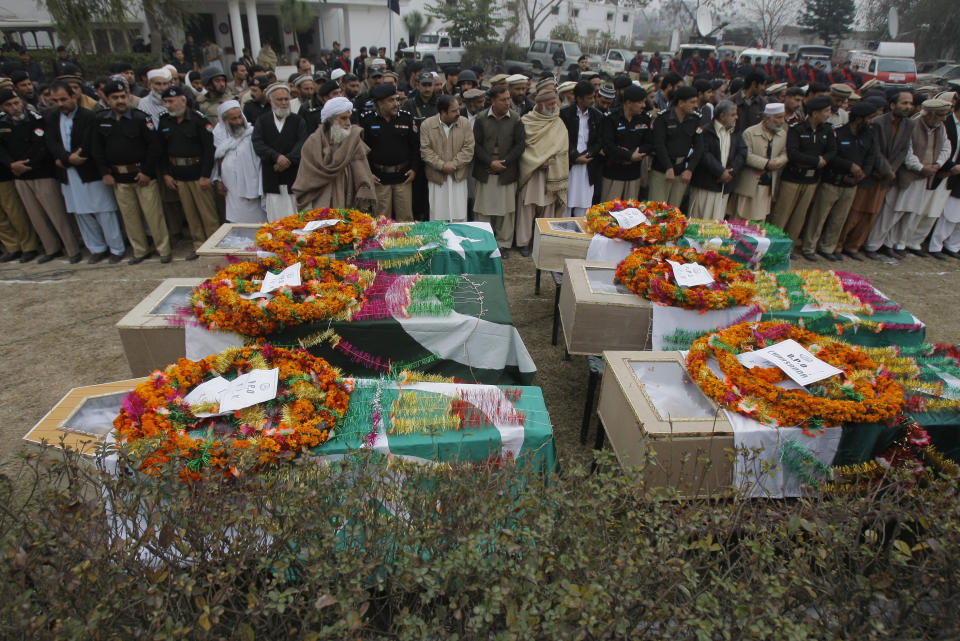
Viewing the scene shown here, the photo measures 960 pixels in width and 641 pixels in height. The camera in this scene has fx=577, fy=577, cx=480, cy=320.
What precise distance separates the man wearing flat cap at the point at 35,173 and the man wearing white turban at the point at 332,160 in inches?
102

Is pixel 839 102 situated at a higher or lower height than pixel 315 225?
higher

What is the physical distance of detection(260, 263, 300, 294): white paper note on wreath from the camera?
3393 millimetres

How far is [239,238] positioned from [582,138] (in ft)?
12.2

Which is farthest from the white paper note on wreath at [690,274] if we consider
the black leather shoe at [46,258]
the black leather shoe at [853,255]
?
the black leather shoe at [46,258]

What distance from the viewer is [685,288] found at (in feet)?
11.3

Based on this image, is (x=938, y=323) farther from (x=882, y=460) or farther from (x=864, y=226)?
(x=882, y=460)

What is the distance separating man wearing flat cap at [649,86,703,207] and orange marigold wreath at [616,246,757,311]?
2.38 metres

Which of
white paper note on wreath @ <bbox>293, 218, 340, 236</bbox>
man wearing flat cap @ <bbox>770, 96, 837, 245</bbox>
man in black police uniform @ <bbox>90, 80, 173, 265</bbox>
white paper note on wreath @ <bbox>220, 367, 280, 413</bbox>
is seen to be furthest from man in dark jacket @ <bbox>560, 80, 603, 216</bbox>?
white paper note on wreath @ <bbox>220, 367, 280, 413</bbox>

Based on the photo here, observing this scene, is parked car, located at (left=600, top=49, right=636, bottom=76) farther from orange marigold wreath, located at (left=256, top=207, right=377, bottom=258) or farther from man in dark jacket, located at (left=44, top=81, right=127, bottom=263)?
orange marigold wreath, located at (left=256, top=207, right=377, bottom=258)

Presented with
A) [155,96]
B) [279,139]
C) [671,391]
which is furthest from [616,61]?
[671,391]

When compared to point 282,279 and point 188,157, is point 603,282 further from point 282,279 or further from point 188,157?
point 188,157

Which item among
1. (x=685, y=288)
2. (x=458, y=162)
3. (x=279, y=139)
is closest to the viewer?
(x=685, y=288)

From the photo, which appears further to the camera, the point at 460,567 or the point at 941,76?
the point at 941,76

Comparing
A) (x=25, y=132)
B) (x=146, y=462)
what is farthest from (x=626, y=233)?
(x=25, y=132)
